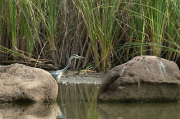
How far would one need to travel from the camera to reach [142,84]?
410cm

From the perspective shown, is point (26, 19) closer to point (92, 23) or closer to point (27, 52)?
point (27, 52)

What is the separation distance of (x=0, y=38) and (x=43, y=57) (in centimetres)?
98

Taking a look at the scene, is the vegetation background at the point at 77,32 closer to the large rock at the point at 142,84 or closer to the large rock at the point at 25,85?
the large rock at the point at 142,84

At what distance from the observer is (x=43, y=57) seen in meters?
6.64

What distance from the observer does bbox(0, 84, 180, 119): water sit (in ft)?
11.0

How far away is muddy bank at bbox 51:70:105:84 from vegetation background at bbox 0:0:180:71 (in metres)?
0.20

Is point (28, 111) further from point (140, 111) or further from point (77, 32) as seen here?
point (77, 32)

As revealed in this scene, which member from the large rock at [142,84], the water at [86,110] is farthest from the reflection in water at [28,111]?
the large rock at [142,84]

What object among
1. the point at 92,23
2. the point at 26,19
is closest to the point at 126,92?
the point at 92,23

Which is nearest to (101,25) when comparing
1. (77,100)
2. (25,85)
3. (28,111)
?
(77,100)

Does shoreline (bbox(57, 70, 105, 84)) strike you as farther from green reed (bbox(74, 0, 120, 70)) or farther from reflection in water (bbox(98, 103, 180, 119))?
reflection in water (bbox(98, 103, 180, 119))

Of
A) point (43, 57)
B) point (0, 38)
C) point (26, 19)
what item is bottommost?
point (43, 57)

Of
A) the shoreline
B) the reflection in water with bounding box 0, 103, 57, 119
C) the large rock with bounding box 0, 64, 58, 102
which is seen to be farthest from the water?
the shoreline

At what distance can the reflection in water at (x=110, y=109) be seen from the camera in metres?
3.35
